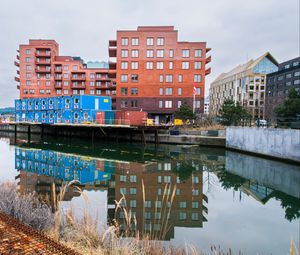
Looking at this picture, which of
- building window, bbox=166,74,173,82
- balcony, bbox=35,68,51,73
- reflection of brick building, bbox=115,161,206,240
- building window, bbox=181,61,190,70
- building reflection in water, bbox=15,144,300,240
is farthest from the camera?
balcony, bbox=35,68,51,73

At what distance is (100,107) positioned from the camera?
125 ft

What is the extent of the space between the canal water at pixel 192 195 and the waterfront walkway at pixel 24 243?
87 centimetres

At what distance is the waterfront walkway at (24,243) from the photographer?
330 centimetres

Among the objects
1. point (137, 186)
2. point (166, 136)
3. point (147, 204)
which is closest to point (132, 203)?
point (147, 204)

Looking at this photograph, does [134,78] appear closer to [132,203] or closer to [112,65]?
[112,65]

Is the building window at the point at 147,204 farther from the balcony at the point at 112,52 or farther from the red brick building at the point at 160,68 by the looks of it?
the balcony at the point at 112,52

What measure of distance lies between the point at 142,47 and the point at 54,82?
3332 centimetres

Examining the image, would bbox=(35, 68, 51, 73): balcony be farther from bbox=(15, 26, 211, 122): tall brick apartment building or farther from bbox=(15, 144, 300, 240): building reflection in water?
bbox=(15, 144, 300, 240): building reflection in water

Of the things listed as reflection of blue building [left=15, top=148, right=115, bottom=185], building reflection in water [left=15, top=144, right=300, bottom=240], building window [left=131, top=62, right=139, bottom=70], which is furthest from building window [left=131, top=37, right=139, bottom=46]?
reflection of blue building [left=15, top=148, right=115, bottom=185]

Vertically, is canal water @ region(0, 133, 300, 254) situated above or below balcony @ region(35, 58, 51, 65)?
below

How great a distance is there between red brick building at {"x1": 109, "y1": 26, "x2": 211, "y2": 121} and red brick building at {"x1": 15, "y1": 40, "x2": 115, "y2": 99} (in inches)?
783

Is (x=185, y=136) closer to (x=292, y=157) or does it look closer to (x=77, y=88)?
(x=292, y=157)

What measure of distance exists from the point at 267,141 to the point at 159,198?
1444 cm

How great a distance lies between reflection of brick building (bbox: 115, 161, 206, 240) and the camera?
301 inches
